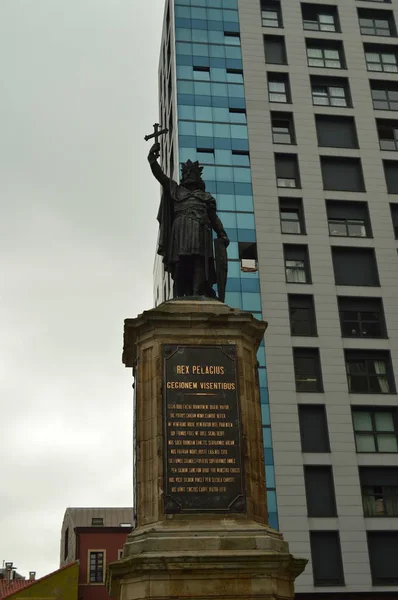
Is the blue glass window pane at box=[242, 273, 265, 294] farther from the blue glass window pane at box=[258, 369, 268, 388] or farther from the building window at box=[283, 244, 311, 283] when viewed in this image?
the blue glass window pane at box=[258, 369, 268, 388]

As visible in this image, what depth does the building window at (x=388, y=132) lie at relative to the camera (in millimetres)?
57312

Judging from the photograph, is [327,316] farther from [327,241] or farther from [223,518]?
[223,518]

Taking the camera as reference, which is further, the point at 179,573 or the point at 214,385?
the point at 214,385

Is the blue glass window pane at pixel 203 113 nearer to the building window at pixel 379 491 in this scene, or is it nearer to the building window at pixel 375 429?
the building window at pixel 375 429

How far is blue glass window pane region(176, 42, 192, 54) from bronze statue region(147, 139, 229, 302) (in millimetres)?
43973

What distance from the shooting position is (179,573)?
12.9 meters

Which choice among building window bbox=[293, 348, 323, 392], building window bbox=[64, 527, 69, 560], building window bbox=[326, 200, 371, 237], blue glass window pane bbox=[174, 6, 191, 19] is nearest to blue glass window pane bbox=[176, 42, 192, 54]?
blue glass window pane bbox=[174, 6, 191, 19]

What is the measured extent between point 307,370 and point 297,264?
25.0 ft

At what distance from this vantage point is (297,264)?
5194 centimetres

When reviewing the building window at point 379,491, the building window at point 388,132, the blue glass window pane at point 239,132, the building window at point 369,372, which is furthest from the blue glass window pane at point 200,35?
the building window at point 379,491

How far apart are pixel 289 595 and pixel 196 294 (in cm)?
664

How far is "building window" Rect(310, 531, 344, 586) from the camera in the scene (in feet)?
139

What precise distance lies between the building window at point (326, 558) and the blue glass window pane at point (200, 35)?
3741cm

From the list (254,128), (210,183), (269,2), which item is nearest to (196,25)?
(269,2)
